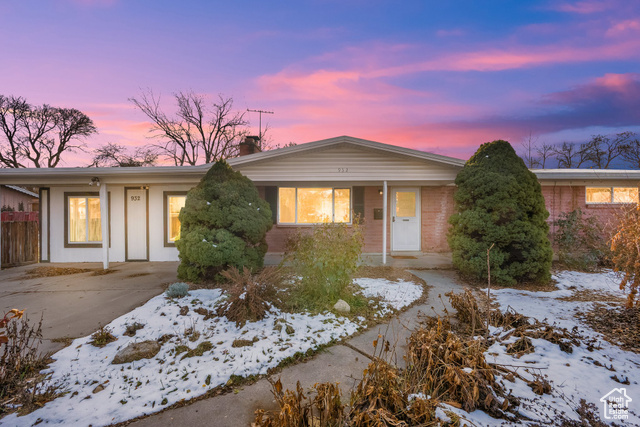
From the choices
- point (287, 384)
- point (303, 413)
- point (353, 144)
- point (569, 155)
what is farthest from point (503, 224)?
point (569, 155)

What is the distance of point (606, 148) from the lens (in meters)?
20.1

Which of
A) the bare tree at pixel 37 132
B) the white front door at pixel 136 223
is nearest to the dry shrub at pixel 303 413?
the white front door at pixel 136 223

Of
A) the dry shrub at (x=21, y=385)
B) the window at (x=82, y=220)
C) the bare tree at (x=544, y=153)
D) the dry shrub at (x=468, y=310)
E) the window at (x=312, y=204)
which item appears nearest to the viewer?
the dry shrub at (x=21, y=385)

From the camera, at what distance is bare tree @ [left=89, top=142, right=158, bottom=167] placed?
2341cm

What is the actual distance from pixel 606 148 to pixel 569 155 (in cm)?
201

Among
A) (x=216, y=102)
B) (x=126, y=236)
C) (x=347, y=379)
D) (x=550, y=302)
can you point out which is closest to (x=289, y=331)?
(x=347, y=379)

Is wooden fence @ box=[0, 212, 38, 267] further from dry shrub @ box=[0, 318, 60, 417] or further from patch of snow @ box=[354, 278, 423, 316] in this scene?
patch of snow @ box=[354, 278, 423, 316]

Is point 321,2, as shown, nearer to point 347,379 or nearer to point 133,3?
point 133,3

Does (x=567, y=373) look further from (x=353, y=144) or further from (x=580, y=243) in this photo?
(x=580, y=243)

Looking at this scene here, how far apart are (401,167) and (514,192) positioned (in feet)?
8.78

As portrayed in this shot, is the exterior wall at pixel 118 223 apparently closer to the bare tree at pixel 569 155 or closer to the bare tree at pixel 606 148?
the bare tree at pixel 569 155

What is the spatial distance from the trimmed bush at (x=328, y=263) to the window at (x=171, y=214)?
5.72 meters

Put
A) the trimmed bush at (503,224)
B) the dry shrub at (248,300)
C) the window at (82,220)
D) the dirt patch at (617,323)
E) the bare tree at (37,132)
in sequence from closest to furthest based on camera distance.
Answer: the dirt patch at (617,323) < the dry shrub at (248,300) < the trimmed bush at (503,224) < the window at (82,220) < the bare tree at (37,132)

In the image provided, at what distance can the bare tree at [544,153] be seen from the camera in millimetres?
20969
